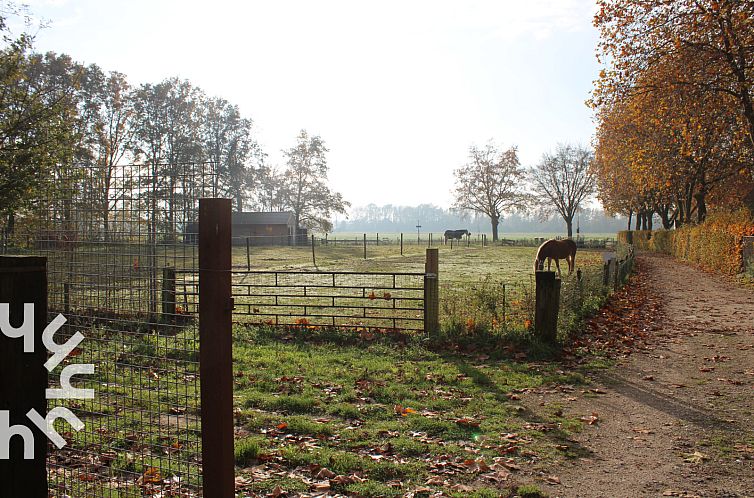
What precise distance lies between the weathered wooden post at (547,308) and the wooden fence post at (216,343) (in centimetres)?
763

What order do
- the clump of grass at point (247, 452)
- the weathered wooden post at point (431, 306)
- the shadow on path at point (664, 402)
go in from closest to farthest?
the clump of grass at point (247, 452)
the shadow on path at point (664, 402)
the weathered wooden post at point (431, 306)

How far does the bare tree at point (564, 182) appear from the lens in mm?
75375

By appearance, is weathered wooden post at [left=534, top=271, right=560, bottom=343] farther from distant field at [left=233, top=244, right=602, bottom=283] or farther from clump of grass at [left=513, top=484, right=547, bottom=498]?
distant field at [left=233, top=244, right=602, bottom=283]

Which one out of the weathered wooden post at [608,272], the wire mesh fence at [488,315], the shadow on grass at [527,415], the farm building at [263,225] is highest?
the farm building at [263,225]

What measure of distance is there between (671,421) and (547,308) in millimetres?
3600

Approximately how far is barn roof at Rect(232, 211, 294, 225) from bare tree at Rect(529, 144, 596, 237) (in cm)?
3804

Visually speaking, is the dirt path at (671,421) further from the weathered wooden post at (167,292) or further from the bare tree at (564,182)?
the bare tree at (564,182)

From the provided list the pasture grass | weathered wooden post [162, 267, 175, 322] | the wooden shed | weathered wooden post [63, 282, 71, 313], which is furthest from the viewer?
the wooden shed

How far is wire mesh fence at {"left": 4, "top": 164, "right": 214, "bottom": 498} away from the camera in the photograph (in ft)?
12.0

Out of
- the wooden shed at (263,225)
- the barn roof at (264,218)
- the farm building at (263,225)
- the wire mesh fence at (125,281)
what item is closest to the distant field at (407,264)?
the wire mesh fence at (125,281)

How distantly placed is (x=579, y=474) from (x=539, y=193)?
77391 mm

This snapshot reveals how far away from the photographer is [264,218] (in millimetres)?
61000

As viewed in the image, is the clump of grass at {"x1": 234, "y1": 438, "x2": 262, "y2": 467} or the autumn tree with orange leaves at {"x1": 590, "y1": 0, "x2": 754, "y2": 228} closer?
the clump of grass at {"x1": 234, "y1": 438, "x2": 262, "y2": 467}

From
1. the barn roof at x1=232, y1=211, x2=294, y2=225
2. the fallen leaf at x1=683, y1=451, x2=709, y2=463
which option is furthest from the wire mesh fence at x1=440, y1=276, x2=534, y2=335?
the barn roof at x1=232, y1=211, x2=294, y2=225
